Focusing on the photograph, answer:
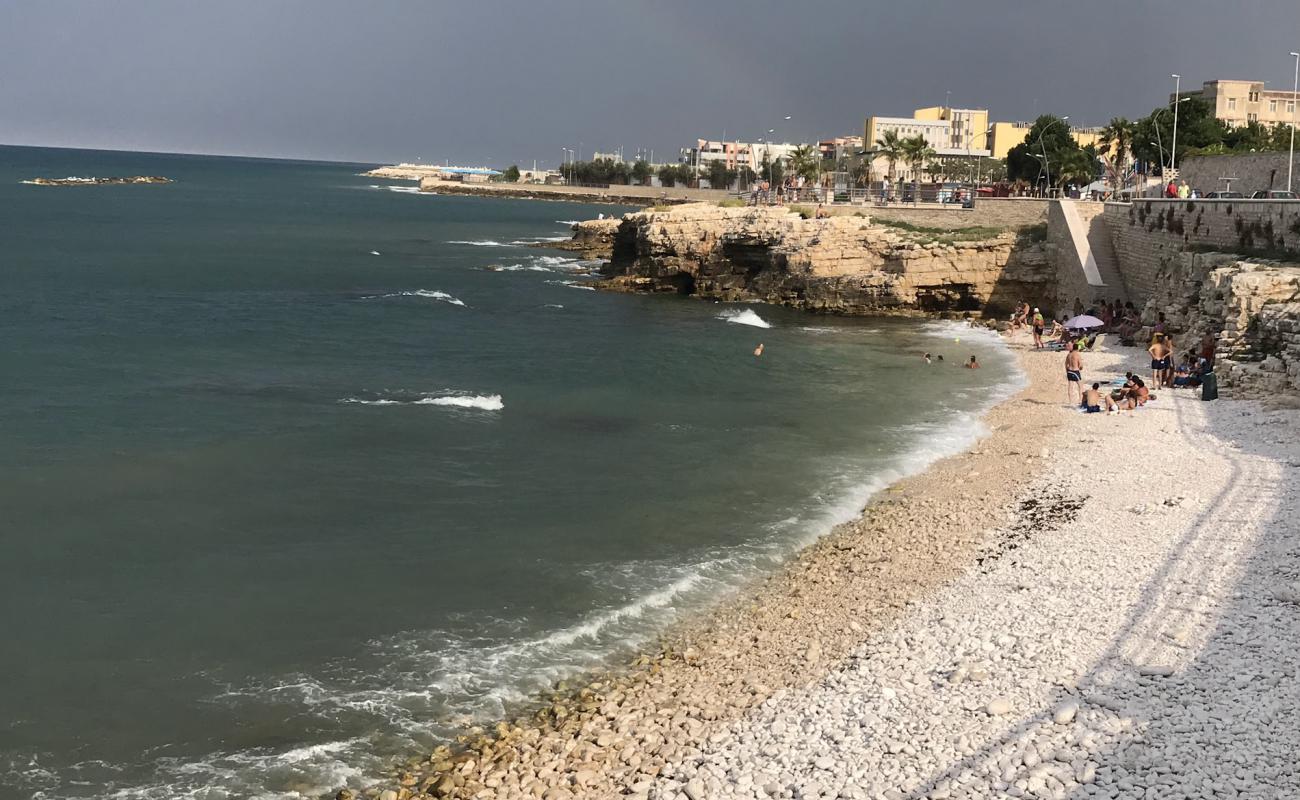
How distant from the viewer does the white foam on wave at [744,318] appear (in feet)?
145

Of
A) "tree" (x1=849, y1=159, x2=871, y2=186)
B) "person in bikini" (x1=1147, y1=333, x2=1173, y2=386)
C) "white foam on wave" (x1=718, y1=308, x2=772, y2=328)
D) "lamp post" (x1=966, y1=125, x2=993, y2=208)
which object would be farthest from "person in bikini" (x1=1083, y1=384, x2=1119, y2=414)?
"tree" (x1=849, y1=159, x2=871, y2=186)

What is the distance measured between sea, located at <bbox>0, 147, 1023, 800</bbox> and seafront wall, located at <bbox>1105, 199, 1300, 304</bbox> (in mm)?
5614

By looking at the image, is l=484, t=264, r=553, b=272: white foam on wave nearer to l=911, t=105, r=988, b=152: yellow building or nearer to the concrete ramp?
the concrete ramp

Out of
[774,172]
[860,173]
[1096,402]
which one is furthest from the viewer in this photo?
[774,172]

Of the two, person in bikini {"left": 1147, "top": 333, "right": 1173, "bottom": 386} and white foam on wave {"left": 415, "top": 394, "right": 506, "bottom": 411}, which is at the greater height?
person in bikini {"left": 1147, "top": 333, "right": 1173, "bottom": 386}

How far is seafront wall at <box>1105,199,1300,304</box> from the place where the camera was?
95.3 ft

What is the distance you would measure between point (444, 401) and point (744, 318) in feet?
61.5

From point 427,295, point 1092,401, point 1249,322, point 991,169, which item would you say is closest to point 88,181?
point 991,169

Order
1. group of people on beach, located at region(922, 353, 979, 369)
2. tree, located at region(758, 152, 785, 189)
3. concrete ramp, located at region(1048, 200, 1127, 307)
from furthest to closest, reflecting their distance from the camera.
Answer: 1. tree, located at region(758, 152, 785, 189)
2. concrete ramp, located at region(1048, 200, 1127, 307)
3. group of people on beach, located at region(922, 353, 979, 369)

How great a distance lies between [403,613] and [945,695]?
789cm

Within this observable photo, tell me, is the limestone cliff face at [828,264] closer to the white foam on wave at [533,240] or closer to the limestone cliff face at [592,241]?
the limestone cliff face at [592,241]

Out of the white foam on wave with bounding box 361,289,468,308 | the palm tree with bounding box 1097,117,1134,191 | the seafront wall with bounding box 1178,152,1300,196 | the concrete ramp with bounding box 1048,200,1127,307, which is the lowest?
the white foam on wave with bounding box 361,289,468,308

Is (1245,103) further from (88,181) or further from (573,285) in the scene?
(88,181)

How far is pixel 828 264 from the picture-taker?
47500 millimetres
